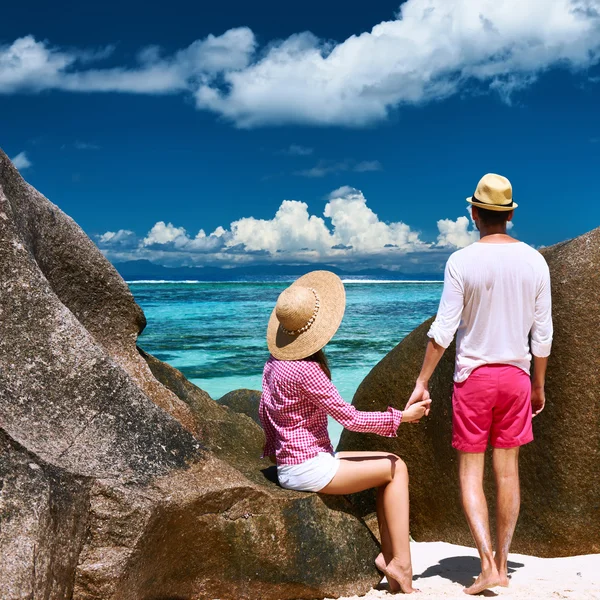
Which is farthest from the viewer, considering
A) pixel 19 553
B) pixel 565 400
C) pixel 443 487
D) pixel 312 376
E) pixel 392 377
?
pixel 392 377

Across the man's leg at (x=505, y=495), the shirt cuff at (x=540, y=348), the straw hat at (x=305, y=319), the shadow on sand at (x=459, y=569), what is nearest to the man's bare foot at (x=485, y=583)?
the man's leg at (x=505, y=495)

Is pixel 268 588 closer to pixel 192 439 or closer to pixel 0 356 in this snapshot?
pixel 192 439

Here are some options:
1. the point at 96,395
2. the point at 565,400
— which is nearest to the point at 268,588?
the point at 96,395

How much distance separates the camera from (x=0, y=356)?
3.31 m

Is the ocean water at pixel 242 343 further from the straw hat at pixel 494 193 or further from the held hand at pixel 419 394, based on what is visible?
the straw hat at pixel 494 193

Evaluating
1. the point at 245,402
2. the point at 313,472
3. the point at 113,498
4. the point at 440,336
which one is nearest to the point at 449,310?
the point at 440,336

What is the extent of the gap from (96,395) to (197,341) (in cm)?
1534

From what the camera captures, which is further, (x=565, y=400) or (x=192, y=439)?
(x=565, y=400)

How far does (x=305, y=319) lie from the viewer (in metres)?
3.65

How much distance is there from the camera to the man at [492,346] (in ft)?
11.6

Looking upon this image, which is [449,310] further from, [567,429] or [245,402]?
[245,402]

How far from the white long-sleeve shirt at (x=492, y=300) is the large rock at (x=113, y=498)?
1091 millimetres

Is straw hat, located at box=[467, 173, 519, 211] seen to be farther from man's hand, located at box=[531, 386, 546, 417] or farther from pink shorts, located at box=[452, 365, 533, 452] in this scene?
man's hand, located at box=[531, 386, 546, 417]

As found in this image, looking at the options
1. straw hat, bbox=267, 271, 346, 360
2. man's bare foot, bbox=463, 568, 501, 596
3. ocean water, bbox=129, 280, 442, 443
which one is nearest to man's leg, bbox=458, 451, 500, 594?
man's bare foot, bbox=463, 568, 501, 596
